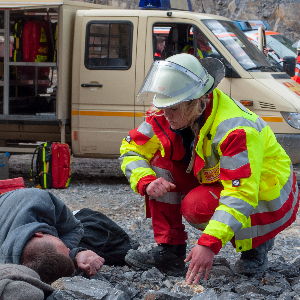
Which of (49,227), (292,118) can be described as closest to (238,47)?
(292,118)

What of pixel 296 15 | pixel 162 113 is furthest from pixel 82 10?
pixel 296 15

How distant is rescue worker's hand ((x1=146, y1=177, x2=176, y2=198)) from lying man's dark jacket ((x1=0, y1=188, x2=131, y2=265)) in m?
0.54

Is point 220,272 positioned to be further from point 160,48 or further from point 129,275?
point 160,48

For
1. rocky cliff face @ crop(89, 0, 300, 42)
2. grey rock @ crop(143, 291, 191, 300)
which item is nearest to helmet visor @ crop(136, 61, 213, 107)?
grey rock @ crop(143, 291, 191, 300)

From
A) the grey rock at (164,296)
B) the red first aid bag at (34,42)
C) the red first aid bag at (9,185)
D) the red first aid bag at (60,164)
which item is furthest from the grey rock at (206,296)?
the red first aid bag at (34,42)

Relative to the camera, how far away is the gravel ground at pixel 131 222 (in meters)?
2.77

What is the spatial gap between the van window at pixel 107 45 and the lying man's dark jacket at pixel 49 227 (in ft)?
10.6

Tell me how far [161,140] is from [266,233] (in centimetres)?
85

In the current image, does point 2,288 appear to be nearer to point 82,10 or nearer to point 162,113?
point 162,113

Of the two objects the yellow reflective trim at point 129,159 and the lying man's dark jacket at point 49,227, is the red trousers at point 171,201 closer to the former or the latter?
the yellow reflective trim at point 129,159

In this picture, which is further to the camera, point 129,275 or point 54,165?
point 54,165

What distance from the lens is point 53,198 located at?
2773mm

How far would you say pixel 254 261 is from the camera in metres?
2.95

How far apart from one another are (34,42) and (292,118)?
376 cm
